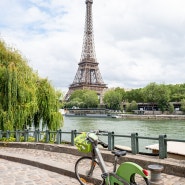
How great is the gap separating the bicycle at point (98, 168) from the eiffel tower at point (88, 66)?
355ft

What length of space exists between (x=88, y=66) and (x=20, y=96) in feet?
330

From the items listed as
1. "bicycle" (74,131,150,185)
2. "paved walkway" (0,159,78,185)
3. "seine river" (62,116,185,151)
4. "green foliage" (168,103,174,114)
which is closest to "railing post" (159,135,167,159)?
"bicycle" (74,131,150,185)

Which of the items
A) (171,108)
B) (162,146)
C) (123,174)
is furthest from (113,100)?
(123,174)

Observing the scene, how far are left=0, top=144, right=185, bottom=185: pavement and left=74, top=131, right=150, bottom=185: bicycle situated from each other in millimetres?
582

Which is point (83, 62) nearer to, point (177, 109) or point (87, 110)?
point (87, 110)

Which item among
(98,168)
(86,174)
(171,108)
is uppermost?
(171,108)

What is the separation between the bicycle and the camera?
15.5 ft

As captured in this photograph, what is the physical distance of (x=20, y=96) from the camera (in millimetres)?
15227

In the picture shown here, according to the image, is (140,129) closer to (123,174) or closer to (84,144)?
(84,144)

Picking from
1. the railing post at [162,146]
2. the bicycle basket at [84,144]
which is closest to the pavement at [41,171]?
the railing post at [162,146]

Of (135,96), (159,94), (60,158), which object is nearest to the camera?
(60,158)

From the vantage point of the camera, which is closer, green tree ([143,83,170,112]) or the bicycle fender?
the bicycle fender

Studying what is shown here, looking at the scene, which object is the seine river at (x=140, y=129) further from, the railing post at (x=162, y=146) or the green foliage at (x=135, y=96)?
the green foliage at (x=135, y=96)

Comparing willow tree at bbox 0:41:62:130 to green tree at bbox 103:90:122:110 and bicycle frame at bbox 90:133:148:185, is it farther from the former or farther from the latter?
green tree at bbox 103:90:122:110
